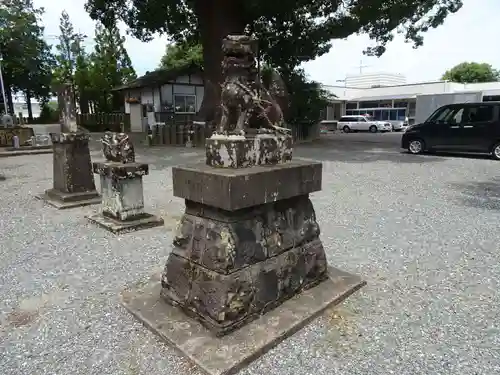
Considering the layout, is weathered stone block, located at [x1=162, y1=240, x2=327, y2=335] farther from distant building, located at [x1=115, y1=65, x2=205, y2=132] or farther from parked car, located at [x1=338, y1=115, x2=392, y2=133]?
parked car, located at [x1=338, y1=115, x2=392, y2=133]

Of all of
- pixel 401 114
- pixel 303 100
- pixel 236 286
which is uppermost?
pixel 303 100

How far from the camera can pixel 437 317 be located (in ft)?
8.91

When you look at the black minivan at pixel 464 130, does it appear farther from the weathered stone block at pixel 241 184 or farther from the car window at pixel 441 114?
the weathered stone block at pixel 241 184

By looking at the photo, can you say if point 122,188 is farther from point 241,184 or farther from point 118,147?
point 241,184

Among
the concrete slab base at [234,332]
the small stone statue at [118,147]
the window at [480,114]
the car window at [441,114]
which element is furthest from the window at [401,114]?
the concrete slab base at [234,332]

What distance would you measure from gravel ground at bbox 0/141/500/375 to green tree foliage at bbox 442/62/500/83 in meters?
56.0

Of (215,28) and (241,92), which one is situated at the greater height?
(215,28)

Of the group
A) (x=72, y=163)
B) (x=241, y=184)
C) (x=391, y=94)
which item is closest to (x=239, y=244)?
(x=241, y=184)

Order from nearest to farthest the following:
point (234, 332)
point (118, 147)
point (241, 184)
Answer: point (241, 184) → point (234, 332) → point (118, 147)

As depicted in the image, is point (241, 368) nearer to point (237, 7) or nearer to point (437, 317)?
point (437, 317)

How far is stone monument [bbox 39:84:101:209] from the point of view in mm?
6340

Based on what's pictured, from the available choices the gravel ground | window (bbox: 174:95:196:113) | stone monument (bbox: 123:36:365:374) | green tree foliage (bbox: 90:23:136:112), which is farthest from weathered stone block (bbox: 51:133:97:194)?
green tree foliage (bbox: 90:23:136:112)

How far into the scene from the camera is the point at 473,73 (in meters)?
53.6

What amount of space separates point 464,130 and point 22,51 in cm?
2998
